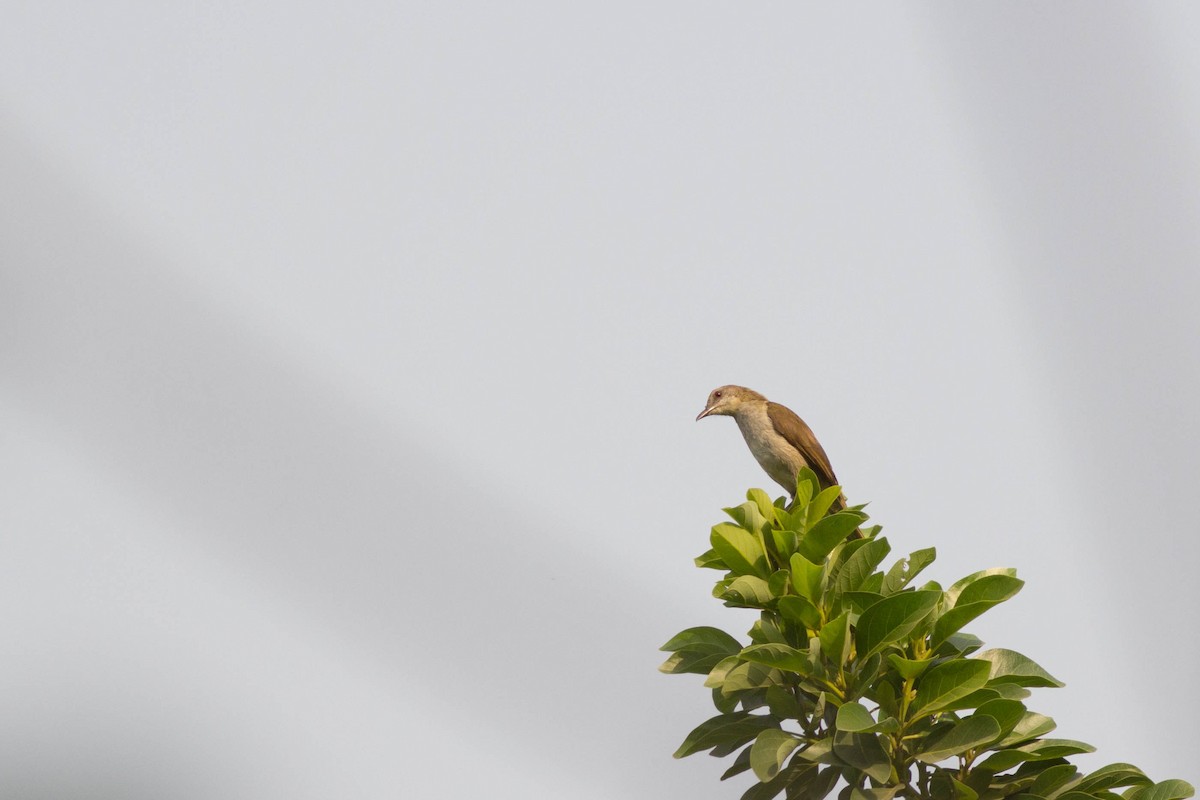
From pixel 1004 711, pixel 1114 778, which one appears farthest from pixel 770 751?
pixel 1114 778

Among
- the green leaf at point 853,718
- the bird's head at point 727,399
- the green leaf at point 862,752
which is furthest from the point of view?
the bird's head at point 727,399

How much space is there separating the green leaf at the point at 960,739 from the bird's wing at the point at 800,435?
7.00 feet

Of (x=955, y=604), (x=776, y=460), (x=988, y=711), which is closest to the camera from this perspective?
(x=988, y=711)

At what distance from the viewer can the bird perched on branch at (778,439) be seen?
4391 mm

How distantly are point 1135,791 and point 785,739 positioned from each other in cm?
72

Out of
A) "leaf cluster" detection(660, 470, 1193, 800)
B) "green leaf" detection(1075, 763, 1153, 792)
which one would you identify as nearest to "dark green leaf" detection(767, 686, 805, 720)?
"leaf cluster" detection(660, 470, 1193, 800)

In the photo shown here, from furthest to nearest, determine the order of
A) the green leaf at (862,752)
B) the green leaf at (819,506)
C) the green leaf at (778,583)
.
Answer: the green leaf at (819,506)
the green leaf at (778,583)
the green leaf at (862,752)

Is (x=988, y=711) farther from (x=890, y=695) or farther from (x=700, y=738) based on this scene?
(x=700, y=738)

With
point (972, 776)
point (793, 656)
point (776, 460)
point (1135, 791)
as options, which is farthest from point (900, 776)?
point (776, 460)

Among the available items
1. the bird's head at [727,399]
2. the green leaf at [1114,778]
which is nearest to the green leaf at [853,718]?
the green leaf at [1114,778]

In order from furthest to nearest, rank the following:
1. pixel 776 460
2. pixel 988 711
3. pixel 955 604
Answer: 1. pixel 776 460
2. pixel 955 604
3. pixel 988 711

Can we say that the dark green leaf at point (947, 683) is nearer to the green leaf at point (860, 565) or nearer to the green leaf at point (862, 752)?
the green leaf at point (862, 752)

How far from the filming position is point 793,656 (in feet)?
7.73

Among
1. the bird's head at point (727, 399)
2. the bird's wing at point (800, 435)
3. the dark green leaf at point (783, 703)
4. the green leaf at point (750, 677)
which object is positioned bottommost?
the dark green leaf at point (783, 703)
